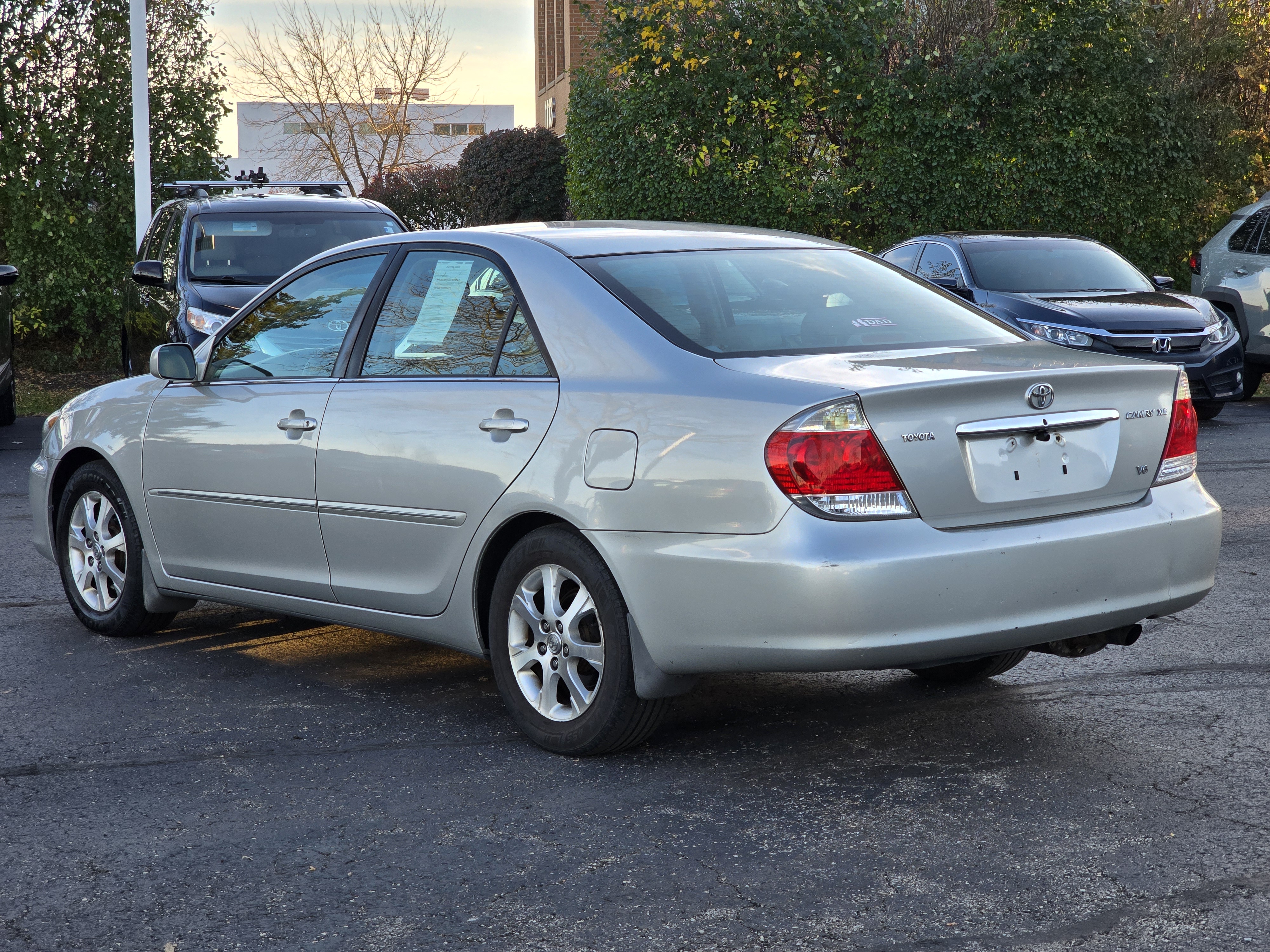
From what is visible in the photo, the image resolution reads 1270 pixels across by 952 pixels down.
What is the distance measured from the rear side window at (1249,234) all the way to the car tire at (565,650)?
485 inches

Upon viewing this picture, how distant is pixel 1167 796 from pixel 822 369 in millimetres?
1448

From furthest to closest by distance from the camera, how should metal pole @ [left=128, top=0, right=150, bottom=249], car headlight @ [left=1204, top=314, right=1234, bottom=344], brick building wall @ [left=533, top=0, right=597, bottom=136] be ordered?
brick building wall @ [left=533, top=0, right=597, bottom=136]
metal pole @ [left=128, top=0, right=150, bottom=249]
car headlight @ [left=1204, top=314, right=1234, bottom=344]

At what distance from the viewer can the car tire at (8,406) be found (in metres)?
13.6

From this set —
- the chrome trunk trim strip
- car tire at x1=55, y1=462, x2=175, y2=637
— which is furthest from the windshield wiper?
the chrome trunk trim strip

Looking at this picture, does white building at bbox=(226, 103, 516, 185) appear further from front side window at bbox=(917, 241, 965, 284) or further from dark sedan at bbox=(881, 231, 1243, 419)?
dark sedan at bbox=(881, 231, 1243, 419)

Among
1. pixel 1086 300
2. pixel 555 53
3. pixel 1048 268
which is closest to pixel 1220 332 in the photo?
pixel 1086 300

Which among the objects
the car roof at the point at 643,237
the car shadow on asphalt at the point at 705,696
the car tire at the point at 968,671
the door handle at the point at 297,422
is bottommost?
the car shadow on asphalt at the point at 705,696

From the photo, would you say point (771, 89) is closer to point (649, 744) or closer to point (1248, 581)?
point (1248, 581)

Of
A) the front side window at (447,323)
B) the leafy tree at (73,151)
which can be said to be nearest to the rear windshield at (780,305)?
the front side window at (447,323)

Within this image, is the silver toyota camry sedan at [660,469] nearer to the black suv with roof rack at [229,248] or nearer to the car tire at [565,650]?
the car tire at [565,650]

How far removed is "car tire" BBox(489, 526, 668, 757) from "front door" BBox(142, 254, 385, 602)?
2.95 ft

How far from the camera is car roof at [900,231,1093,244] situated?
13.9 metres

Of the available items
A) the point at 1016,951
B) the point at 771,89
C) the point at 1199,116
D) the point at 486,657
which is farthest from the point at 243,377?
the point at 1199,116

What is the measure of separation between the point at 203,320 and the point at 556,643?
764 centimetres
